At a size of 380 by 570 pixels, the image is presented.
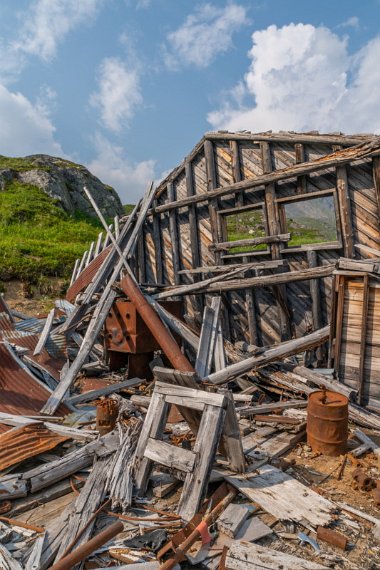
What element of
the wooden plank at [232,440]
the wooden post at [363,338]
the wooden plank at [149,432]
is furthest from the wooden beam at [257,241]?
the wooden plank at [149,432]

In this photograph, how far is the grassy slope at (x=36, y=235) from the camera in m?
18.8

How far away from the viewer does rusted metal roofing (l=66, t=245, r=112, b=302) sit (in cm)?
1211

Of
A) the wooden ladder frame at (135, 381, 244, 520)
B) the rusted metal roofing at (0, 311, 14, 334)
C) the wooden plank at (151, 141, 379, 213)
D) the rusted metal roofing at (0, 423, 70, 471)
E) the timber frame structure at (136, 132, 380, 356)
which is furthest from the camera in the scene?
the rusted metal roofing at (0, 311, 14, 334)

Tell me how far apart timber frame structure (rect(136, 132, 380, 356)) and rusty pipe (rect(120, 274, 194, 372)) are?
1.73 meters

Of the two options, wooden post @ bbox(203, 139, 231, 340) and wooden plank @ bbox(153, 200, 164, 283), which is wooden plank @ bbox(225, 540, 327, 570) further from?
wooden plank @ bbox(153, 200, 164, 283)

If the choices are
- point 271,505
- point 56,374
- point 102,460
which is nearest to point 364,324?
point 271,505

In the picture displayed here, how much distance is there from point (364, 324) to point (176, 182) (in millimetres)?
6692

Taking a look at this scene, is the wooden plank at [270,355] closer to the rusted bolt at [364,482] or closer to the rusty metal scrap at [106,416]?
the rusty metal scrap at [106,416]

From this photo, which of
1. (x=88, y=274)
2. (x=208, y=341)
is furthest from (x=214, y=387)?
(x=88, y=274)

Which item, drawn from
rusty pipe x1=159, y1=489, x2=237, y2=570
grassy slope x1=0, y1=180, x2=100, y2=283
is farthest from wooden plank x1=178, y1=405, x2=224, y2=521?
grassy slope x1=0, y1=180, x2=100, y2=283

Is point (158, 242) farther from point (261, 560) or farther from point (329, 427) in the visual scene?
point (261, 560)

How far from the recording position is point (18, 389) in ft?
23.6

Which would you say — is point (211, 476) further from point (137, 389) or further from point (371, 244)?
point (371, 244)

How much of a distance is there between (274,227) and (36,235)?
18755mm
